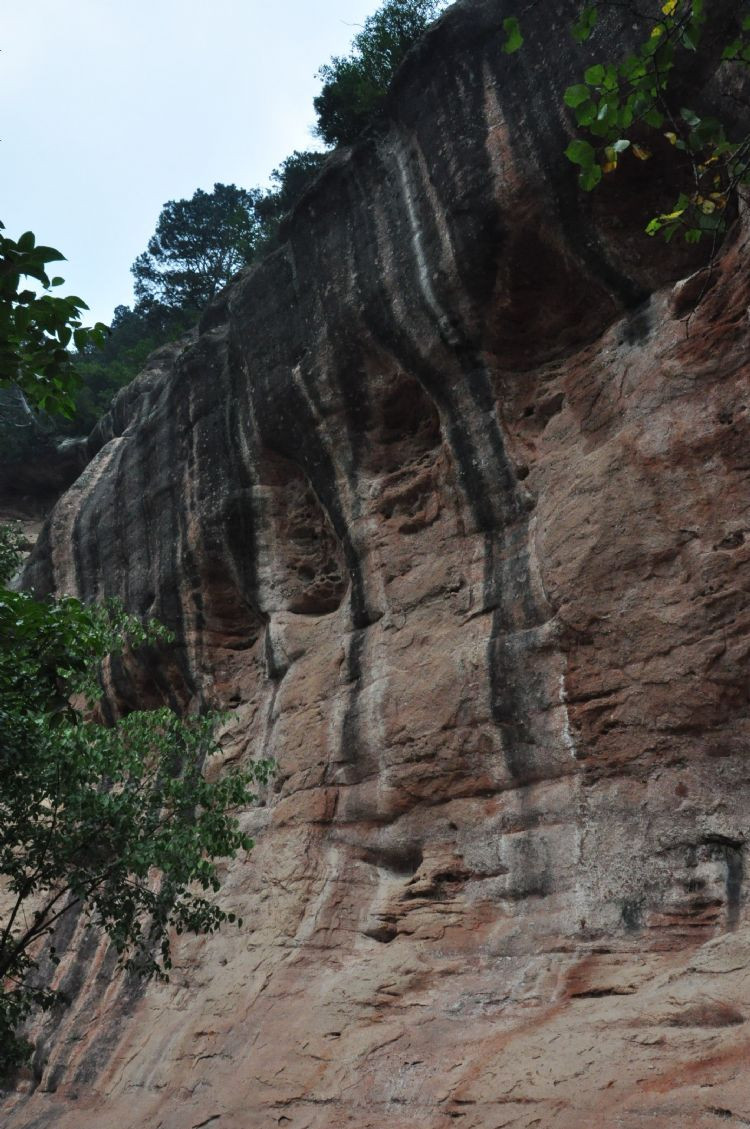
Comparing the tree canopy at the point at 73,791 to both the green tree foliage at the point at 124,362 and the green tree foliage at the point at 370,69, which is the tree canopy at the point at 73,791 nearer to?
the green tree foliage at the point at 370,69

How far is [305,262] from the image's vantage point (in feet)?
41.5

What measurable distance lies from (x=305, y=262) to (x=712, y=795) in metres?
8.12

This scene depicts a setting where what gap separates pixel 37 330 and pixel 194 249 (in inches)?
1089

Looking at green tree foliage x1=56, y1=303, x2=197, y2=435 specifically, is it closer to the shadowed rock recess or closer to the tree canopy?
the shadowed rock recess

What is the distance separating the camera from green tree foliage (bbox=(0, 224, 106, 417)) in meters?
5.71

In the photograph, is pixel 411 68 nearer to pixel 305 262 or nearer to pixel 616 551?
pixel 305 262

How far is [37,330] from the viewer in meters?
6.11

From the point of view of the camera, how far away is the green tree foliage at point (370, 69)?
1770cm

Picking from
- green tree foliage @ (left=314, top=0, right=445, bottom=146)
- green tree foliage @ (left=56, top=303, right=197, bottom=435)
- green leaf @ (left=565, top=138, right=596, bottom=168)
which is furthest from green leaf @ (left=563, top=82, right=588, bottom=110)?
green tree foliage @ (left=56, top=303, right=197, bottom=435)

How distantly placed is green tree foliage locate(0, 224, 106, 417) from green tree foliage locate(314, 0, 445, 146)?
12926mm

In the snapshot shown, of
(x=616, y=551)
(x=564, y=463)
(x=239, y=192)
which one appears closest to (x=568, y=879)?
(x=616, y=551)

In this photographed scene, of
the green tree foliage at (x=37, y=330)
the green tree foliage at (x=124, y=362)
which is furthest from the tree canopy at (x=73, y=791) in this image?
the green tree foliage at (x=124, y=362)

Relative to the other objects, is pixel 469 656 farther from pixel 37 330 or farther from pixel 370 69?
pixel 370 69

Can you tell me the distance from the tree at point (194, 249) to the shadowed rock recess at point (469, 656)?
18.0 m
